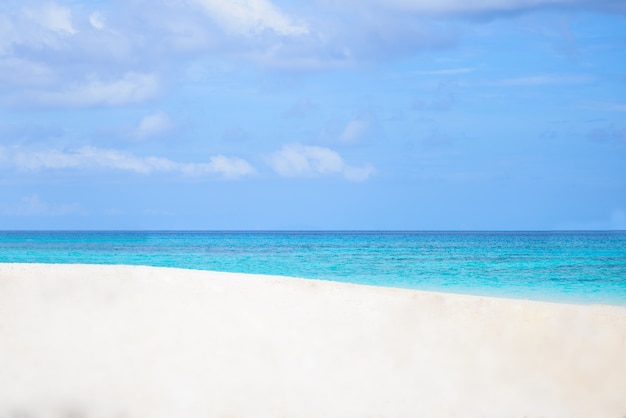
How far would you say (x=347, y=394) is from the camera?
10.1 m

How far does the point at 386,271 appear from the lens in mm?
37812

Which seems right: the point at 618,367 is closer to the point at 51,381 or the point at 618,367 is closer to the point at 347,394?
the point at 347,394

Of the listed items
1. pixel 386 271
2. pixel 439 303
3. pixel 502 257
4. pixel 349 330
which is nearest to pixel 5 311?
pixel 349 330

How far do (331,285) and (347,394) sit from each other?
11.9 ft

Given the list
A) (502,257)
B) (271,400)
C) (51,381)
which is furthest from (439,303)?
(502,257)

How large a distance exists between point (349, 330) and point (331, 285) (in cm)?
225

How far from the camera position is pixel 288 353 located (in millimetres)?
10805

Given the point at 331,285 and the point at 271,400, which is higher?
the point at 331,285

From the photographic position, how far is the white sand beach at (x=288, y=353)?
9922 mm

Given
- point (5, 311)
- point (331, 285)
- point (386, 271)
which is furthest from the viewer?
point (386, 271)

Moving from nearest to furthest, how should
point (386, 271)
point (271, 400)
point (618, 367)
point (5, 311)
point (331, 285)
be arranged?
point (271, 400)
point (618, 367)
point (5, 311)
point (331, 285)
point (386, 271)

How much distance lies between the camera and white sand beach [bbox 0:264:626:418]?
32.6ft

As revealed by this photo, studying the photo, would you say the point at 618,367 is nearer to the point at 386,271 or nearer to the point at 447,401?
the point at 447,401

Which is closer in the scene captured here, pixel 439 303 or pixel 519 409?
pixel 519 409
